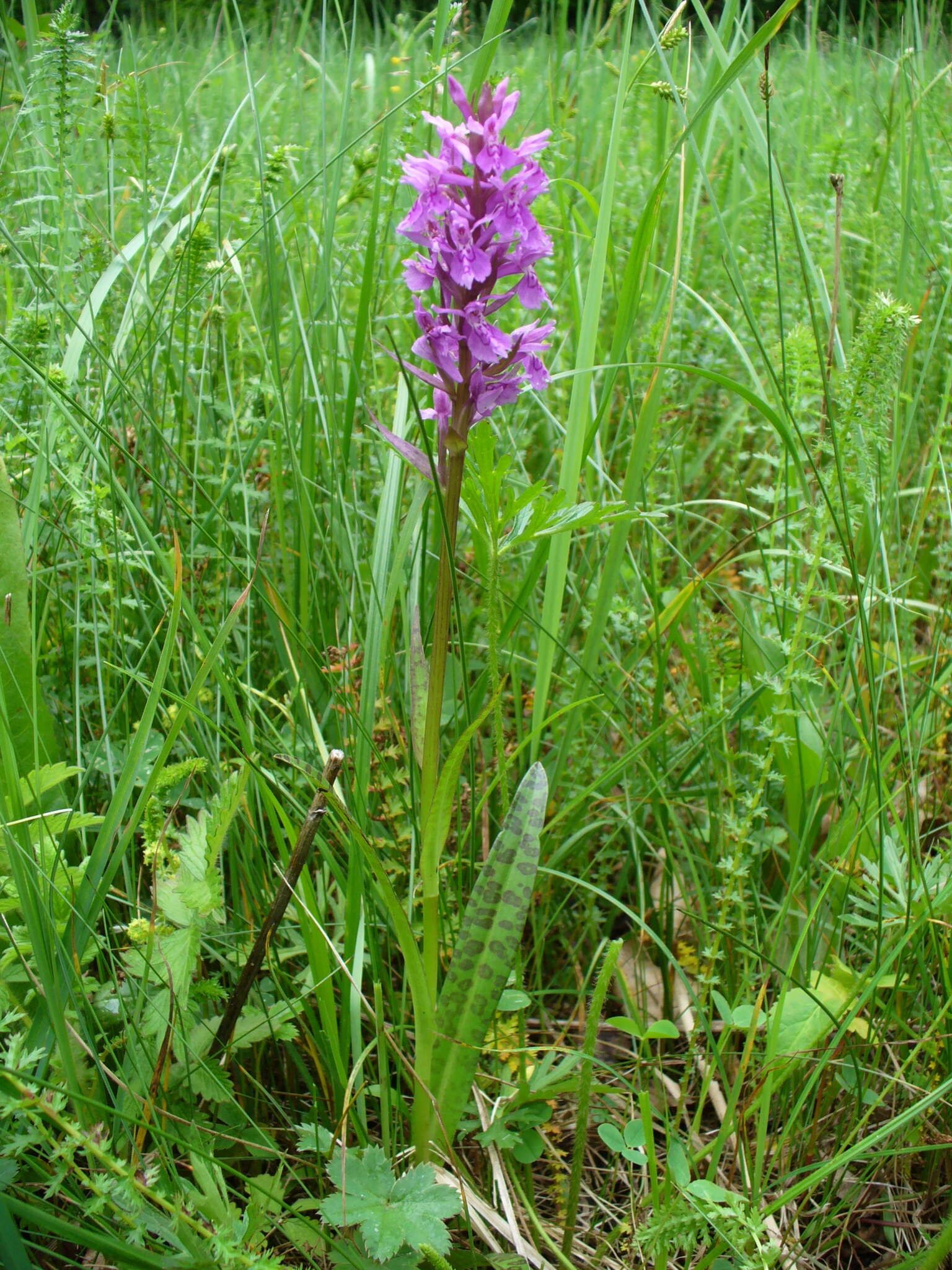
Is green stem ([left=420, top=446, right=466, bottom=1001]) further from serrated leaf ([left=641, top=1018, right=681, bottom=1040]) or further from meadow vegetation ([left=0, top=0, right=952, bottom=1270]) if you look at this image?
serrated leaf ([left=641, top=1018, right=681, bottom=1040])

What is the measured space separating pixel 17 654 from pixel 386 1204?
2.46 ft

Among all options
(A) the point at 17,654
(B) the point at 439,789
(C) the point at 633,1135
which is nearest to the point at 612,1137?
(C) the point at 633,1135

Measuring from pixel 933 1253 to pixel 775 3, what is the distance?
6.68 meters

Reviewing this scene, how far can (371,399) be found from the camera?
1.95 m

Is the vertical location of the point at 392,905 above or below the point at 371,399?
below

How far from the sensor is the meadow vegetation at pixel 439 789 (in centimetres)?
93

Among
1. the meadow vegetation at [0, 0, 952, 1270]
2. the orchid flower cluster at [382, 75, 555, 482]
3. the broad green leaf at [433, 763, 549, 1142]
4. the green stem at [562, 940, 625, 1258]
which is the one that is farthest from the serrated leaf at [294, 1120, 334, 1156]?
the orchid flower cluster at [382, 75, 555, 482]

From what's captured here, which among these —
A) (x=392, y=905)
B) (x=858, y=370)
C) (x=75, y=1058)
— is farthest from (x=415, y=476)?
(x=75, y=1058)

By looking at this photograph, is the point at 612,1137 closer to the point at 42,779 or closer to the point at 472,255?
the point at 42,779

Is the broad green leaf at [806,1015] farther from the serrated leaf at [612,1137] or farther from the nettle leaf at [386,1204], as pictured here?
the nettle leaf at [386,1204]

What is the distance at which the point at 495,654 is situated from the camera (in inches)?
40.7

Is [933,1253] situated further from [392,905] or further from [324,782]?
[324,782]

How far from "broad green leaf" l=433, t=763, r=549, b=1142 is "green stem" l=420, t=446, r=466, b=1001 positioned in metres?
0.05

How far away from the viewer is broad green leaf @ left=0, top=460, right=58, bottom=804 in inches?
43.3
